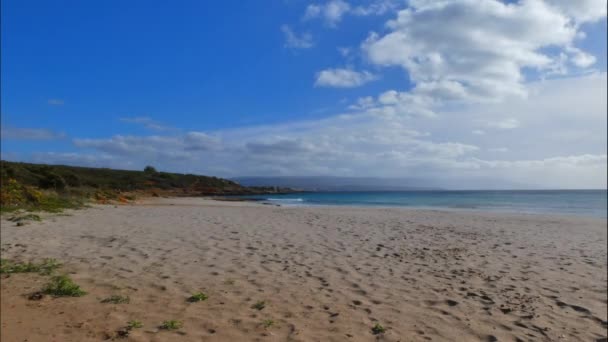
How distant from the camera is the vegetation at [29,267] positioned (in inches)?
274

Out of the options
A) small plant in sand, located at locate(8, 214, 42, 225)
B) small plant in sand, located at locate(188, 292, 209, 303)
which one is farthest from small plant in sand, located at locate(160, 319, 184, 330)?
small plant in sand, located at locate(8, 214, 42, 225)

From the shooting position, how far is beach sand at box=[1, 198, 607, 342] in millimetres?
4812

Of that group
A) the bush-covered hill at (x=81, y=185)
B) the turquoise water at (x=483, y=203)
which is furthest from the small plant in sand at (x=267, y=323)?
the turquoise water at (x=483, y=203)

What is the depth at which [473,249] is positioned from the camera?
11.0 metres

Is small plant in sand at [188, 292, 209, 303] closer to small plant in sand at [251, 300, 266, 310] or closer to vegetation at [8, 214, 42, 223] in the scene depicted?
small plant in sand at [251, 300, 266, 310]

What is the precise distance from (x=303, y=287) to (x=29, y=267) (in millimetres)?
5114

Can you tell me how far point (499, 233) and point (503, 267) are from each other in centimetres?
703

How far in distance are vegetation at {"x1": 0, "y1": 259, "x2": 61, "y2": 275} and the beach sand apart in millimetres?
267

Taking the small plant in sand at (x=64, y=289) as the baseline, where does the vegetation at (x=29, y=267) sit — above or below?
above

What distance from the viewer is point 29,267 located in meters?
7.09

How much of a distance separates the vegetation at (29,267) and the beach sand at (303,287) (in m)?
0.27

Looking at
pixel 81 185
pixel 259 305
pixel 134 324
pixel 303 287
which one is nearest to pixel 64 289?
pixel 134 324

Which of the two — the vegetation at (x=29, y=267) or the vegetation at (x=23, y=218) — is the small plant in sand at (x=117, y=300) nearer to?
the vegetation at (x=29, y=267)

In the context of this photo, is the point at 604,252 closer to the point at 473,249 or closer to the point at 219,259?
the point at 473,249
